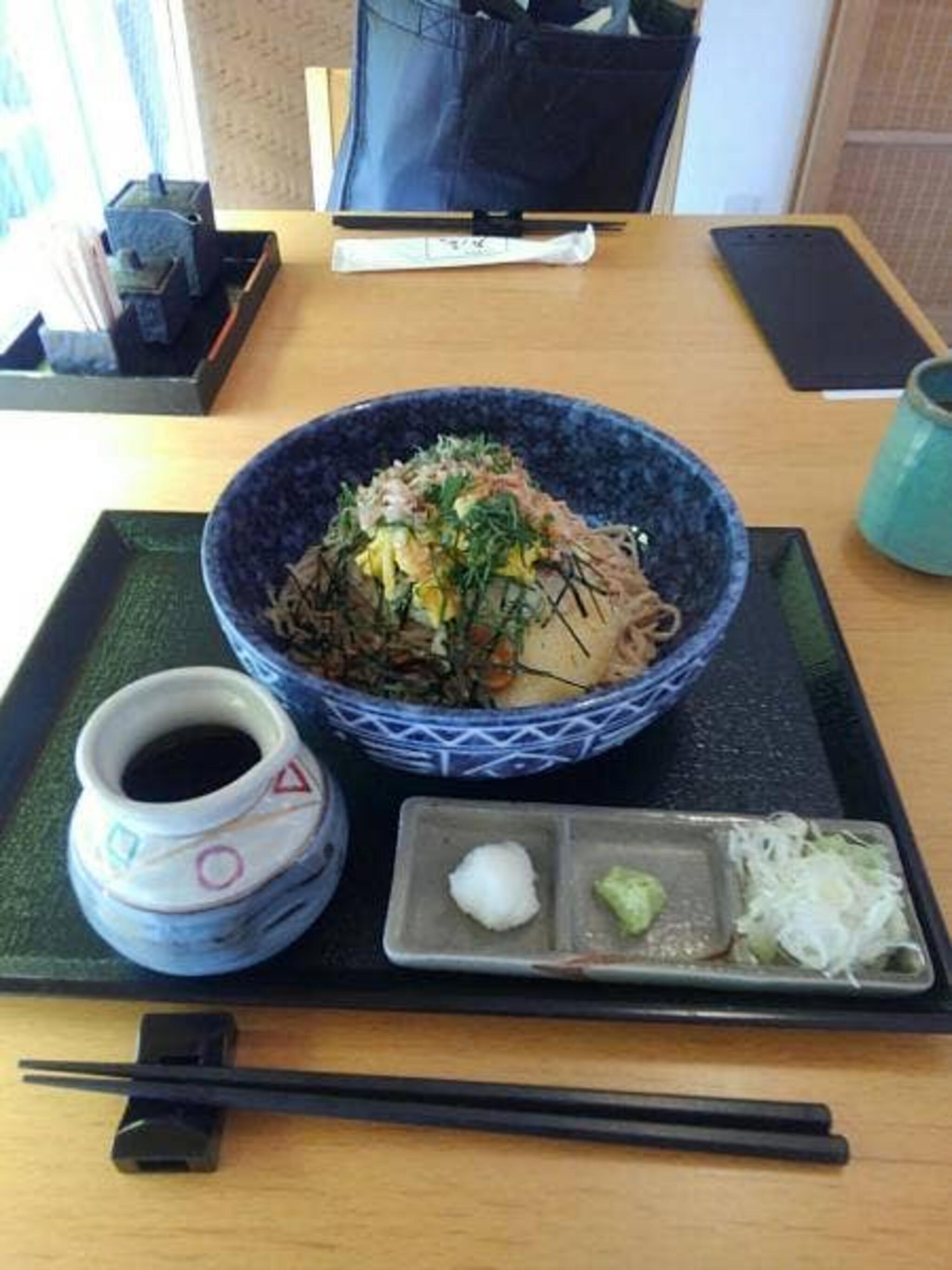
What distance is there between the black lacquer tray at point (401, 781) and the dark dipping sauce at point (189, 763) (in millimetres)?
116

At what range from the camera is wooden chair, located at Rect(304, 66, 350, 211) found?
1.82 meters

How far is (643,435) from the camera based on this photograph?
793 millimetres

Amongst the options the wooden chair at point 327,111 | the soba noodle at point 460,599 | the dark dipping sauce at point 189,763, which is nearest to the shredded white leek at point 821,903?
the soba noodle at point 460,599

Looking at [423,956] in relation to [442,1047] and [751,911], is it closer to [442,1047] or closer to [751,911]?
[442,1047]

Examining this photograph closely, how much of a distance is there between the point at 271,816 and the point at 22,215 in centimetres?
159

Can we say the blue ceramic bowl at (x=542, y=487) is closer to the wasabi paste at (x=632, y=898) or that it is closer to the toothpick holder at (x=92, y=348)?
the wasabi paste at (x=632, y=898)

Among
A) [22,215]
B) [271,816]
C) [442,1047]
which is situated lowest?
[22,215]

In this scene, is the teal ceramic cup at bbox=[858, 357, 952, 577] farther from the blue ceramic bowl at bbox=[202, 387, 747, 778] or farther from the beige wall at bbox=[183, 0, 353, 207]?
the beige wall at bbox=[183, 0, 353, 207]

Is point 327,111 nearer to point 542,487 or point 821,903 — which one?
point 542,487

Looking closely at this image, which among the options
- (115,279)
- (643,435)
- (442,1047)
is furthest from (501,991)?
(115,279)

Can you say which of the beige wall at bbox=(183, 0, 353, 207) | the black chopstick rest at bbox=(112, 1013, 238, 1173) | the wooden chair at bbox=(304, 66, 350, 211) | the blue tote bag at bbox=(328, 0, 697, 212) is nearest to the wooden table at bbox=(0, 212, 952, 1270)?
the black chopstick rest at bbox=(112, 1013, 238, 1173)

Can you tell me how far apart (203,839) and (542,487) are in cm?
48

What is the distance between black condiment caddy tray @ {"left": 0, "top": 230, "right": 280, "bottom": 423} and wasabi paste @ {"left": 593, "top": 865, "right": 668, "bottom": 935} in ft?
2.65

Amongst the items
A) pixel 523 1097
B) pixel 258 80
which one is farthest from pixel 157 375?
pixel 258 80
